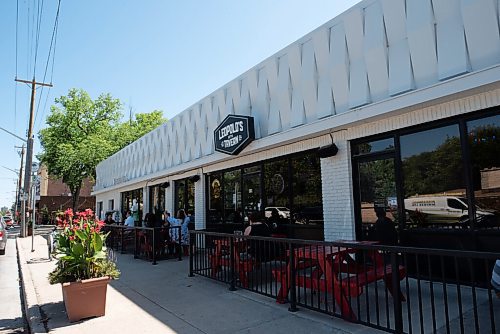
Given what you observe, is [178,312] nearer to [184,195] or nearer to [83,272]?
[83,272]

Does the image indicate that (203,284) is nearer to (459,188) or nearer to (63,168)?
(459,188)

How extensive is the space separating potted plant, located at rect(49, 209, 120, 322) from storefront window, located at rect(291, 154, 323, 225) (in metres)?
4.89

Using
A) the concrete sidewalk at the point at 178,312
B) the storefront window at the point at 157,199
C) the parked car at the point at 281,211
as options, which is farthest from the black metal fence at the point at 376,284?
the storefront window at the point at 157,199

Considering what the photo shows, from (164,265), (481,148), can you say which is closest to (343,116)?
(481,148)

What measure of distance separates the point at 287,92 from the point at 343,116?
77.8 inches

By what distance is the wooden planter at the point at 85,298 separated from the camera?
5.16 m

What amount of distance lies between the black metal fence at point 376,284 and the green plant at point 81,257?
2194mm

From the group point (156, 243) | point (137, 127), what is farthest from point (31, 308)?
point (137, 127)

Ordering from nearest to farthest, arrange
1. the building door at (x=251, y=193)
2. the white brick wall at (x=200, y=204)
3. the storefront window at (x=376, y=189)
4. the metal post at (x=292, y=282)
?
the metal post at (x=292, y=282) < the storefront window at (x=376, y=189) < the building door at (x=251, y=193) < the white brick wall at (x=200, y=204)

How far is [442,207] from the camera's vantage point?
6289 mm

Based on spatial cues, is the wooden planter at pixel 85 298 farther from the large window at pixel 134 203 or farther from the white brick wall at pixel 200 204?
the large window at pixel 134 203

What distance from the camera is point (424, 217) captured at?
Answer: 21.5 feet

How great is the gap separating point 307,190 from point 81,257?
17.8 feet

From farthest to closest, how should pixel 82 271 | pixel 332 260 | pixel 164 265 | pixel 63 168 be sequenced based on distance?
pixel 63 168
pixel 164 265
pixel 82 271
pixel 332 260
